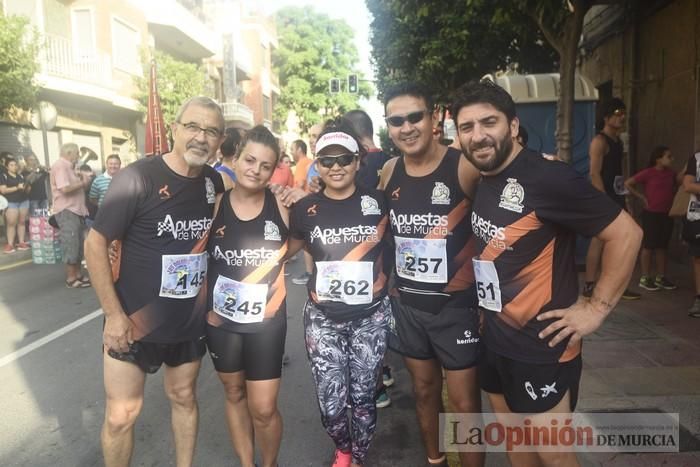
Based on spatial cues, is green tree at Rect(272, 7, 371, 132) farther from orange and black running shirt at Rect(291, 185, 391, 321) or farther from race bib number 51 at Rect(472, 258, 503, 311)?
race bib number 51 at Rect(472, 258, 503, 311)

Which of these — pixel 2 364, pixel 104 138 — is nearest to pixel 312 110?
pixel 104 138

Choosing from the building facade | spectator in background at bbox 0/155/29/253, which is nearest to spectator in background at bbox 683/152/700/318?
the building facade

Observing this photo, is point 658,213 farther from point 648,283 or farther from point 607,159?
point 607,159

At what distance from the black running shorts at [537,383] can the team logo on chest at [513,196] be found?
2.19ft

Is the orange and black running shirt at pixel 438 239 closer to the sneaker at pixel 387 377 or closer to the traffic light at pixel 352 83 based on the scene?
the sneaker at pixel 387 377

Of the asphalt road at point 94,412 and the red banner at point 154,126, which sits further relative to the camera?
the red banner at point 154,126

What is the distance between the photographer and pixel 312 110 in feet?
141

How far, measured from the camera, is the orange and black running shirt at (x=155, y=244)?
254 cm

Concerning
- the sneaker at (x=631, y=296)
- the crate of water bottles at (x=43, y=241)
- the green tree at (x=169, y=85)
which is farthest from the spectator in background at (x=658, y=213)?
the green tree at (x=169, y=85)

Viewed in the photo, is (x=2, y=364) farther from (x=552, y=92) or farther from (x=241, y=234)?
(x=552, y=92)

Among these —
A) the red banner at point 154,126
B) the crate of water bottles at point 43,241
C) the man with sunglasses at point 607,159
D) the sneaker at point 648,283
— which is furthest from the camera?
the crate of water bottles at point 43,241

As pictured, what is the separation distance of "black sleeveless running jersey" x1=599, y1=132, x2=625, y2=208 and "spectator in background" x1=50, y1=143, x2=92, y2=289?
290 inches

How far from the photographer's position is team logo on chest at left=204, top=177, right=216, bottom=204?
2766 millimetres

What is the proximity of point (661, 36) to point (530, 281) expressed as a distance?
8.96 metres
